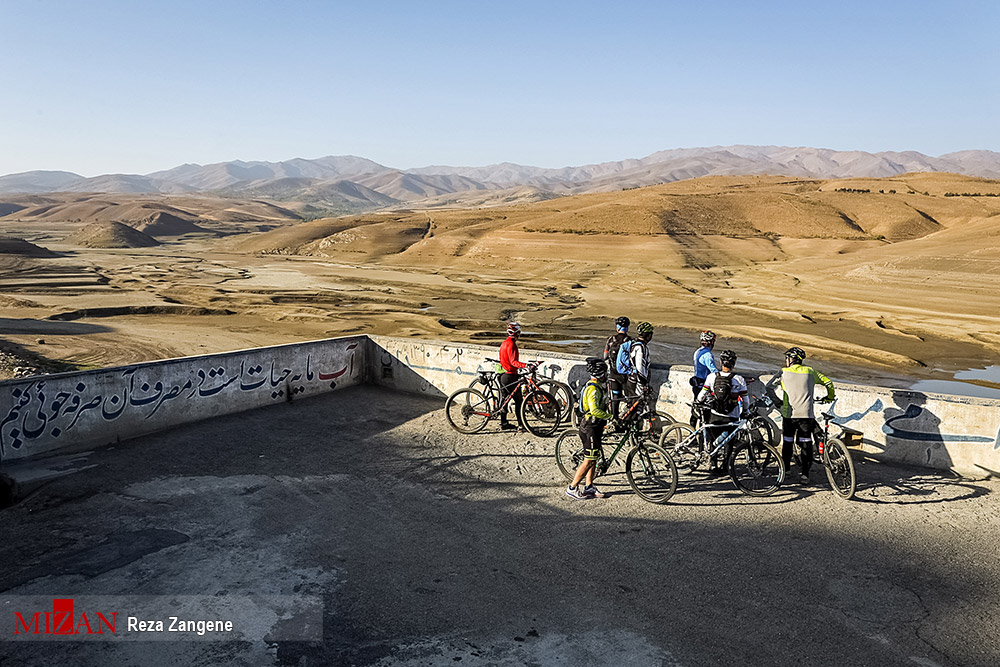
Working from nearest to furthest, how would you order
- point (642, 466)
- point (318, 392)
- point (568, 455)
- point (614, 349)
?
1. point (642, 466)
2. point (568, 455)
3. point (614, 349)
4. point (318, 392)

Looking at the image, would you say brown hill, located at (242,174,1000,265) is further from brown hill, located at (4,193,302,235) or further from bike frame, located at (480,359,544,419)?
bike frame, located at (480,359,544,419)

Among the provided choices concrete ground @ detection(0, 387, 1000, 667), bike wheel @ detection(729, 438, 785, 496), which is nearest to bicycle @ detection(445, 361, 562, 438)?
concrete ground @ detection(0, 387, 1000, 667)

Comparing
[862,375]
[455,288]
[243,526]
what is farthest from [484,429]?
[455,288]

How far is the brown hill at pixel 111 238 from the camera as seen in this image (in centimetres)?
6413

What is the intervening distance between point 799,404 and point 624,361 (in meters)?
2.53

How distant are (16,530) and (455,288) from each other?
28769mm

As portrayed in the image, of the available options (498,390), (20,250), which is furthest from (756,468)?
(20,250)

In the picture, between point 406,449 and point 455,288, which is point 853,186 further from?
point 406,449

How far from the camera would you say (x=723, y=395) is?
27.0 feet

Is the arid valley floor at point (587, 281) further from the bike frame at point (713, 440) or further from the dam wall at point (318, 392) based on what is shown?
the bike frame at point (713, 440)

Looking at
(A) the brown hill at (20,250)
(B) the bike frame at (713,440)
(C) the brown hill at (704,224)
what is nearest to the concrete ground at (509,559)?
(B) the bike frame at (713,440)

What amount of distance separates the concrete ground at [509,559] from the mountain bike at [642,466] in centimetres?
18

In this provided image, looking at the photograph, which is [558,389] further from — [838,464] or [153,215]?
[153,215]

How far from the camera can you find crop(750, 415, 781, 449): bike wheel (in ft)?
26.7
